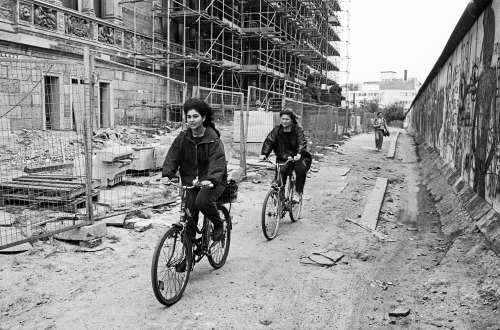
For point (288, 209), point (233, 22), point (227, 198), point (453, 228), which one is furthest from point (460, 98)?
point (233, 22)

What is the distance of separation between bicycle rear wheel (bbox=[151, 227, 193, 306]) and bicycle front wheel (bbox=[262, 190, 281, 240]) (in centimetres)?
200

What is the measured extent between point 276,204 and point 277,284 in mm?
2010

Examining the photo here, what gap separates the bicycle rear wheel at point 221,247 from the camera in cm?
499

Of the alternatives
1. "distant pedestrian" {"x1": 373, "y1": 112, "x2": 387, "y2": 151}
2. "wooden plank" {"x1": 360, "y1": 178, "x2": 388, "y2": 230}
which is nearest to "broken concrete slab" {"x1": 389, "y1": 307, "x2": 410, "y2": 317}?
"wooden plank" {"x1": 360, "y1": 178, "x2": 388, "y2": 230}

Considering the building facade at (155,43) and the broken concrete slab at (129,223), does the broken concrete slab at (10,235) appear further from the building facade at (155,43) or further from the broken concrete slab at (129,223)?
the building facade at (155,43)

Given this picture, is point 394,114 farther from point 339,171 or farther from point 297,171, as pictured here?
point 297,171

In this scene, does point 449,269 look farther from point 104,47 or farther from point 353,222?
point 104,47

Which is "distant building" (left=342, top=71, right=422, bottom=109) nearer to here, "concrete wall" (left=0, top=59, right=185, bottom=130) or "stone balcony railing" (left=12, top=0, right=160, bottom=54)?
"stone balcony railing" (left=12, top=0, right=160, bottom=54)

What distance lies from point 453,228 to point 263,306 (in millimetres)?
3724

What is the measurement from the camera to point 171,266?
4.21 metres

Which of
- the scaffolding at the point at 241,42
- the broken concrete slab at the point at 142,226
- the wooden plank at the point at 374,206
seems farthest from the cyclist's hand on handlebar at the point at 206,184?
the scaffolding at the point at 241,42

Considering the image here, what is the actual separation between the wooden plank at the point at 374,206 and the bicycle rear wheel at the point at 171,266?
3.81 meters

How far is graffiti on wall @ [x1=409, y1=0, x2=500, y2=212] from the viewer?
6000mm

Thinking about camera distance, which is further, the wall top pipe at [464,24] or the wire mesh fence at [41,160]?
the wall top pipe at [464,24]
